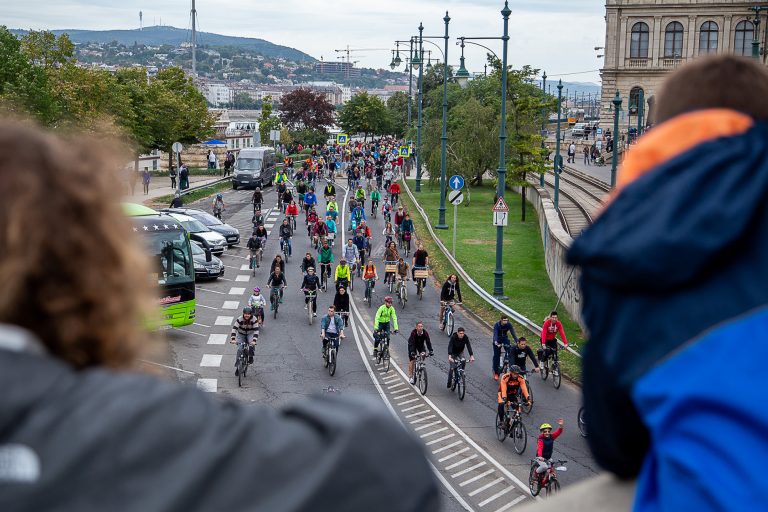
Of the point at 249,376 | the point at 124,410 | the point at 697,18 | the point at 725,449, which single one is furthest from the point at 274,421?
the point at 697,18

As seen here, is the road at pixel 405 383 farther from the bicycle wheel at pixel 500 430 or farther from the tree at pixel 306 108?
the tree at pixel 306 108

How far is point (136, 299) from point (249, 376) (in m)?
23.0

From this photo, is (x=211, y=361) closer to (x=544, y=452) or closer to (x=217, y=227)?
(x=544, y=452)

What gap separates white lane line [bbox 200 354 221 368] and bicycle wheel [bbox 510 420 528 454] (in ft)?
28.5

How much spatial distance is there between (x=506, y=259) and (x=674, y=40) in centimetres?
5194

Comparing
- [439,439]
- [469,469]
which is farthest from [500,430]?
[469,469]

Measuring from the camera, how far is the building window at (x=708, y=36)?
80.8 meters

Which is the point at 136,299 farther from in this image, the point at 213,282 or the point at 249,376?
the point at 213,282

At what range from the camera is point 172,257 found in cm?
2625

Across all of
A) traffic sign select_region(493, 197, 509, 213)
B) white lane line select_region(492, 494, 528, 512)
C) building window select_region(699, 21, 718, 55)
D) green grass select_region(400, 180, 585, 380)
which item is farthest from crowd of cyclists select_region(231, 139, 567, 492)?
building window select_region(699, 21, 718, 55)

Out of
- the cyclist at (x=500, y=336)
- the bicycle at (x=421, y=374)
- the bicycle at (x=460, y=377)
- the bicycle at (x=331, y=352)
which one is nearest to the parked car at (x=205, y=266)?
the bicycle at (x=331, y=352)

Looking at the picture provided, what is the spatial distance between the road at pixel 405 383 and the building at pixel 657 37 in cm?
5132

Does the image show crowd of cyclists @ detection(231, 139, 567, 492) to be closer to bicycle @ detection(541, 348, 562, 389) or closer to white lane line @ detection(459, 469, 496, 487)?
bicycle @ detection(541, 348, 562, 389)

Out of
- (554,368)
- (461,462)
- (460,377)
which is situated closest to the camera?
(461,462)
